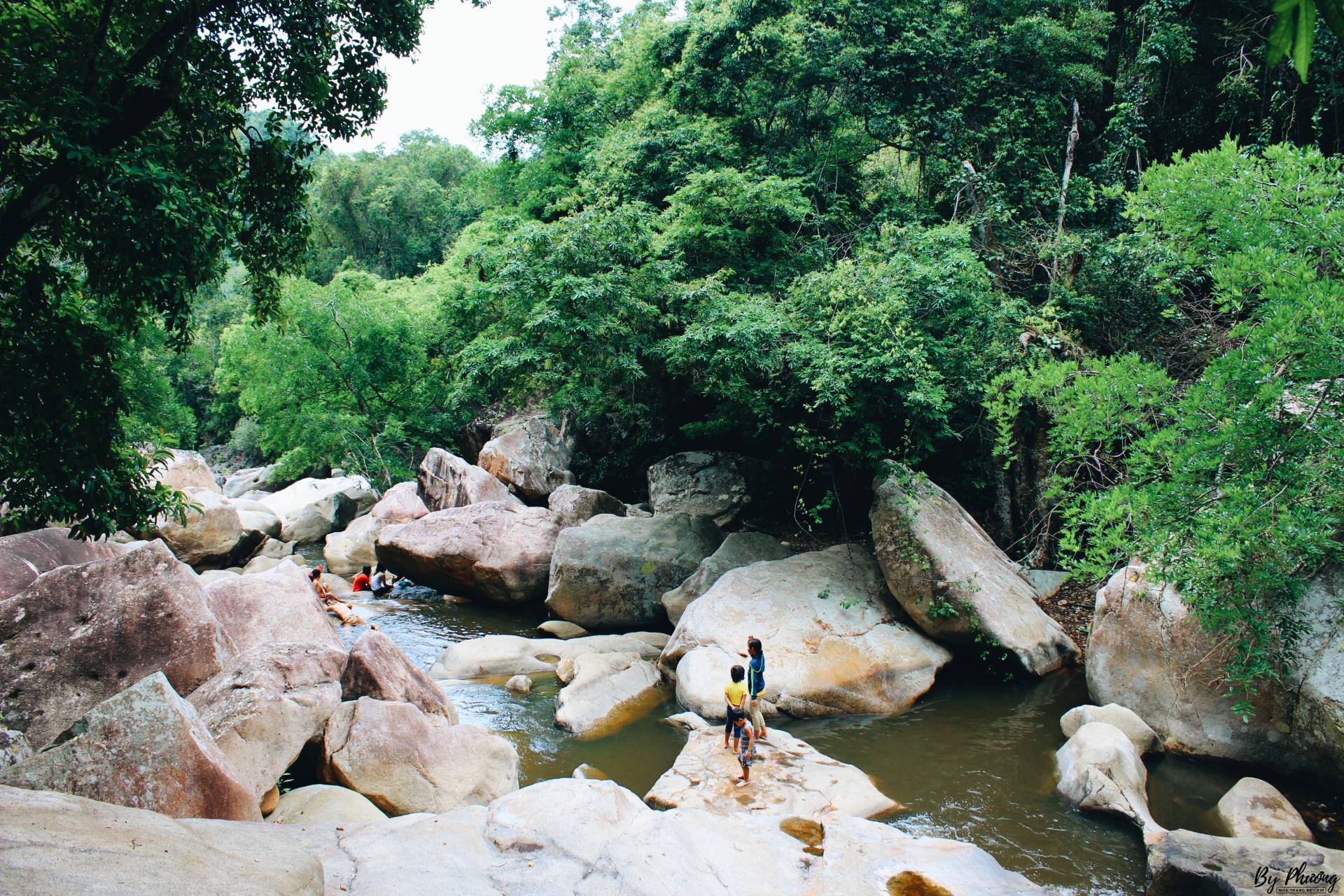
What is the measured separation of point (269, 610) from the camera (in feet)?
28.8

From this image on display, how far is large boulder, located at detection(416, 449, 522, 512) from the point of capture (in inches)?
733

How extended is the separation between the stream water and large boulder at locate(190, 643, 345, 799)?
2.43 metres

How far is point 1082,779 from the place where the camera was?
7121mm

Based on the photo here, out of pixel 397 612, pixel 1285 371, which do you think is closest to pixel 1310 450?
pixel 1285 371

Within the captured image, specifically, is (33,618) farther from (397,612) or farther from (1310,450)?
(1310,450)

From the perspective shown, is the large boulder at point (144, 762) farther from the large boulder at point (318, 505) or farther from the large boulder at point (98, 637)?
the large boulder at point (318, 505)

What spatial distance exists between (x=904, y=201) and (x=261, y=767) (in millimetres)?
15478

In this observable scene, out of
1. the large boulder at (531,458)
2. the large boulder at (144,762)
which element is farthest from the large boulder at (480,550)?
the large boulder at (144,762)

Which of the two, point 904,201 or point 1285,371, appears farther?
point 904,201

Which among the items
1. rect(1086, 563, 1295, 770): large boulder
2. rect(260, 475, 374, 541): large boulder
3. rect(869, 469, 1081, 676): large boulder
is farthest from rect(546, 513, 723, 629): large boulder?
rect(260, 475, 374, 541): large boulder

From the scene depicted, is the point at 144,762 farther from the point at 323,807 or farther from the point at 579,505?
the point at 579,505

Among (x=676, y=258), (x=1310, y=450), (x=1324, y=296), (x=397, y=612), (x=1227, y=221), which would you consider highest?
(x=676, y=258)

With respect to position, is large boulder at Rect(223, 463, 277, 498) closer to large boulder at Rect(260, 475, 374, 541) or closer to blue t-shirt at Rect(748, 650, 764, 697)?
large boulder at Rect(260, 475, 374, 541)

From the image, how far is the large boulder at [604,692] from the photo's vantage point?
909cm
